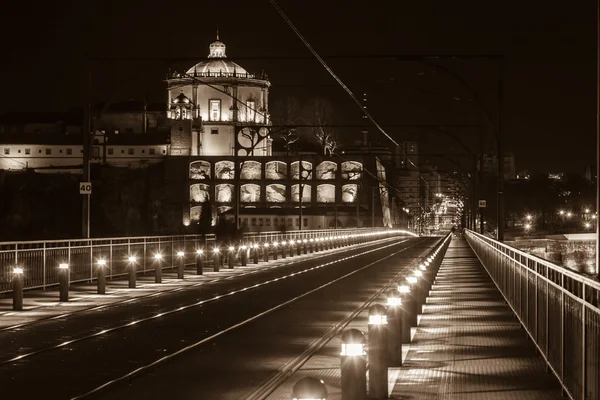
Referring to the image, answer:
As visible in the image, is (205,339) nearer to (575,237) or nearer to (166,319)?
(166,319)

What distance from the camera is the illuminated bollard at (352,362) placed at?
32.6 feet

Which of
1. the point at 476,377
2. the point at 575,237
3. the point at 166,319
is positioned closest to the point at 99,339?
the point at 166,319

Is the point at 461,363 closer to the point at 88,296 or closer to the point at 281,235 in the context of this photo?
the point at 88,296

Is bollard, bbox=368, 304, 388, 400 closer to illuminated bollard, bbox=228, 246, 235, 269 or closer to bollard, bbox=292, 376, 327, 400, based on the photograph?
bollard, bbox=292, 376, 327, 400

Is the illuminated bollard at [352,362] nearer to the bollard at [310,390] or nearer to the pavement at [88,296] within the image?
→ the bollard at [310,390]

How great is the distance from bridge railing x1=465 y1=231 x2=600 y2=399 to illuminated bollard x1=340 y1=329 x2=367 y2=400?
210cm

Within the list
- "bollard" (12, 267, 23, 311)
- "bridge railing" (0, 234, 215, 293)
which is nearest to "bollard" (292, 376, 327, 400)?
"bollard" (12, 267, 23, 311)

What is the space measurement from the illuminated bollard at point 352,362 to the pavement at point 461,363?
208 cm

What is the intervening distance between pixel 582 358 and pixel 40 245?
82.8ft

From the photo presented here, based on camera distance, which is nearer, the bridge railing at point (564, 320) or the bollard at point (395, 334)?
the bridge railing at point (564, 320)

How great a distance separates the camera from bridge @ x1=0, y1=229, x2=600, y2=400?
12.4m

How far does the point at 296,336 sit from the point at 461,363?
4.76 m

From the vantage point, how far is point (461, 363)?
609 inches

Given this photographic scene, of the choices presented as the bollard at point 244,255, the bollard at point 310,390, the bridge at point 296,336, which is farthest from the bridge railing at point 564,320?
the bollard at point 244,255
